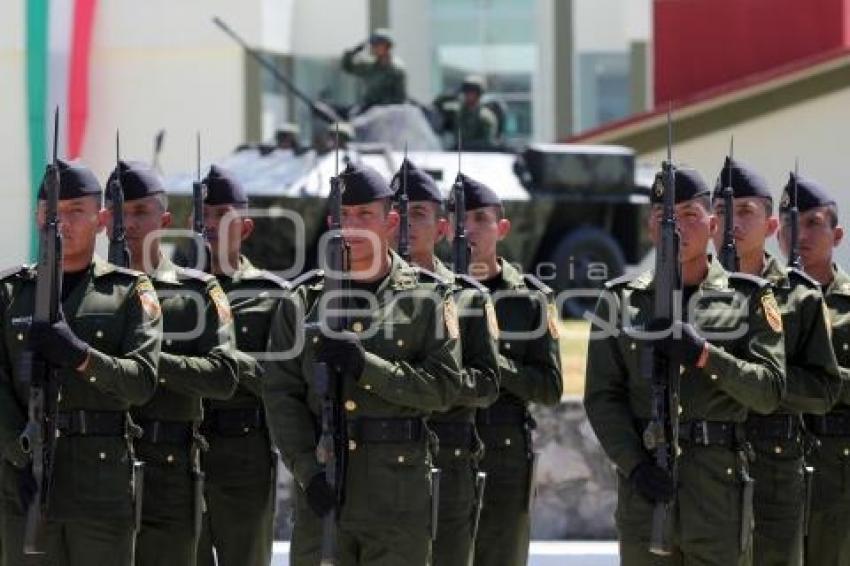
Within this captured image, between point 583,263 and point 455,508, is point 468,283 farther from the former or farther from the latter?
point 583,263

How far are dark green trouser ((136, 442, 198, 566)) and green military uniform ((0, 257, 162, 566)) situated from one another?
1.85 ft

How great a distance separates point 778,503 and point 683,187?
1.21 m

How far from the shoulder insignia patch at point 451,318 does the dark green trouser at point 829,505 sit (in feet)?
5.87

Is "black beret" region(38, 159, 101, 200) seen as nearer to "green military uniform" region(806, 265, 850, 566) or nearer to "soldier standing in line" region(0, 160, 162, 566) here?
"soldier standing in line" region(0, 160, 162, 566)

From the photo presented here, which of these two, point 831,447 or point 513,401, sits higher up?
point 513,401

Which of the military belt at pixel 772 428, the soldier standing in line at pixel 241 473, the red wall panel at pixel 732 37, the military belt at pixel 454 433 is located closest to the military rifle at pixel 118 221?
the soldier standing in line at pixel 241 473

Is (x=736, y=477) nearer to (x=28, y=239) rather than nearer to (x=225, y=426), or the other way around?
(x=225, y=426)

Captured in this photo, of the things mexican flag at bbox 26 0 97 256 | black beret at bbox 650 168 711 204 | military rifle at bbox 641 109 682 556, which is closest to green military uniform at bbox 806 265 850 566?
black beret at bbox 650 168 711 204

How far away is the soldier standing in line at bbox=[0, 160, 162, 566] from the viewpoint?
691 cm

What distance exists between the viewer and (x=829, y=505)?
823 centimetres

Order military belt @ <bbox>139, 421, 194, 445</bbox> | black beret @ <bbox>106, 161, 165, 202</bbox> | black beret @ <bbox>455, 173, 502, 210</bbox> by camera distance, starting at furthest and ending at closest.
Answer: black beret @ <bbox>455, 173, 502, 210</bbox> < black beret @ <bbox>106, 161, 165, 202</bbox> < military belt @ <bbox>139, 421, 194, 445</bbox>

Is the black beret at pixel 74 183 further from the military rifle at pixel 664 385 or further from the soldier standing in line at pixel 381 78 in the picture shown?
the soldier standing in line at pixel 381 78

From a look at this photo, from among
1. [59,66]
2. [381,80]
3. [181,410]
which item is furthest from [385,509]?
[59,66]

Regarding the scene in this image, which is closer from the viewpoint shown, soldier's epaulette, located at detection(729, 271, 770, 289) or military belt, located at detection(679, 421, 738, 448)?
military belt, located at detection(679, 421, 738, 448)
